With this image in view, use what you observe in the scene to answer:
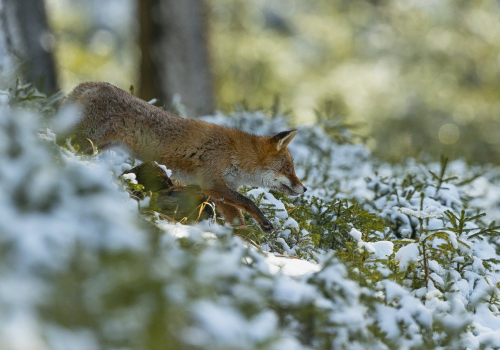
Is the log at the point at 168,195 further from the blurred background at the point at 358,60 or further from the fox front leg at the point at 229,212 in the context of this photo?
the blurred background at the point at 358,60

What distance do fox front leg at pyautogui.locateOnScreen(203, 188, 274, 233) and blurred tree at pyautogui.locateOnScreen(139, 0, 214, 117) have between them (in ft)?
18.7

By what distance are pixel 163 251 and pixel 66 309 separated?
2.43ft

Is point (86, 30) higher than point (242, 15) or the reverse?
the reverse

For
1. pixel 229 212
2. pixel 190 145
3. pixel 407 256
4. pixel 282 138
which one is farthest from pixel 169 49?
pixel 407 256

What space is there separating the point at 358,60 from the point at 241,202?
1971 cm

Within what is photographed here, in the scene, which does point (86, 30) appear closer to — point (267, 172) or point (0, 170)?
point (267, 172)

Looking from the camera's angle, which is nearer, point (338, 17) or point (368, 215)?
point (368, 215)

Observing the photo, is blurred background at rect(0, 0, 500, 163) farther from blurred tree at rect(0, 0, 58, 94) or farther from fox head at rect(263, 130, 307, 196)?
fox head at rect(263, 130, 307, 196)

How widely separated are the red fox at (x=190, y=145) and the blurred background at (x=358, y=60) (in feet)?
34.4

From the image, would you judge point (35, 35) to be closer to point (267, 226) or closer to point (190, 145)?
point (190, 145)

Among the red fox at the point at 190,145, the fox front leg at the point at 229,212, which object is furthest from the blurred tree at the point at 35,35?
the fox front leg at the point at 229,212

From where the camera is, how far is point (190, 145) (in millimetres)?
5711

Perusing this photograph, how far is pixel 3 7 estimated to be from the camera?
8320mm

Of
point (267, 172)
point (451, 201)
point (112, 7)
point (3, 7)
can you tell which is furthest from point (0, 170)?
point (112, 7)
